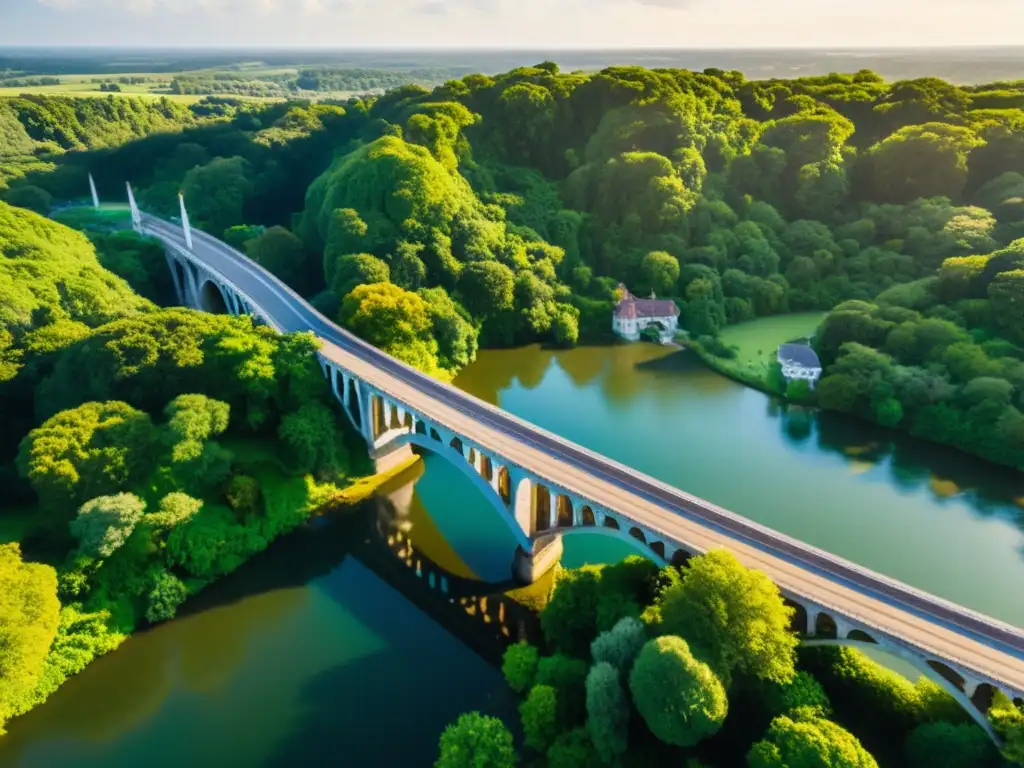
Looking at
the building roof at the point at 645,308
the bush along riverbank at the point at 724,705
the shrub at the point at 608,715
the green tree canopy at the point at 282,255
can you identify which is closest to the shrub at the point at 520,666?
the bush along riverbank at the point at 724,705

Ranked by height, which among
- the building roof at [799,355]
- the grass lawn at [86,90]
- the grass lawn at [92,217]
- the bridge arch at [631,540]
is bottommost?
the building roof at [799,355]

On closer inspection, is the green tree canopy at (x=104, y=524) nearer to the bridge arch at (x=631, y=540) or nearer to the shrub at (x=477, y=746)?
the shrub at (x=477, y=746)

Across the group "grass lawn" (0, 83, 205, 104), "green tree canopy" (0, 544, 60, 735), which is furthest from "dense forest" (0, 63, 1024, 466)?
"grass lawn" (0, 83, 205, 104)

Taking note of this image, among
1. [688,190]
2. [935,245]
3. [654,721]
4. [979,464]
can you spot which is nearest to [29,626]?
[654,721]

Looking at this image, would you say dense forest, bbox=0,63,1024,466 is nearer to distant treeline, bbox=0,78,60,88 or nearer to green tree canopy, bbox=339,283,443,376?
green tree canopy, bbox=339,283,443,376

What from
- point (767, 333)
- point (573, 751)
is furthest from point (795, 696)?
point (767, 333)
